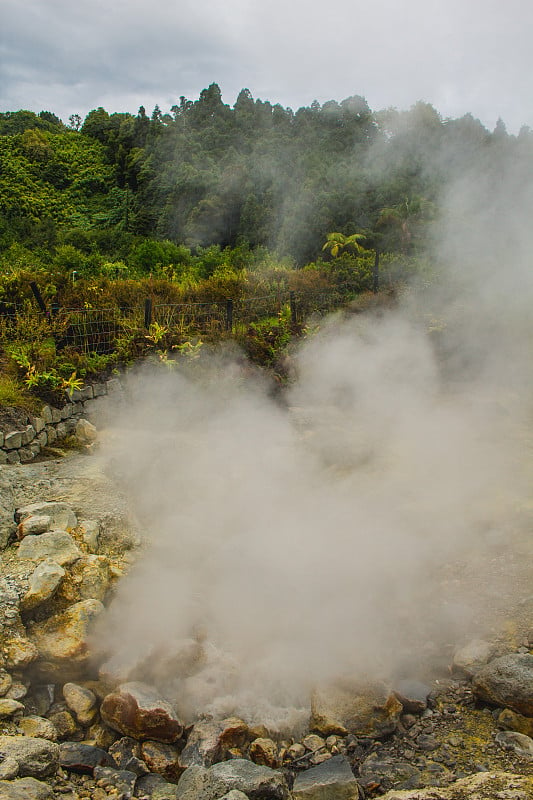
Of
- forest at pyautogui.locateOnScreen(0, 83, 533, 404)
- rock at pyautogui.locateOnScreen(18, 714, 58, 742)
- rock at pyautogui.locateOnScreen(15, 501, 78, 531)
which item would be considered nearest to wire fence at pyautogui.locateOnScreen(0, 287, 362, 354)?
forest at pyautogui.locateOnScreen(0, 83, 533, 404)

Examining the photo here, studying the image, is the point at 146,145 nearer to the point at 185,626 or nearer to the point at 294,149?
the point at 294,149

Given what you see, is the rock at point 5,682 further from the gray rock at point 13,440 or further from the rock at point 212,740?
the gray rock at point 13,440

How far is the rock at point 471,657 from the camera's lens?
2875mm

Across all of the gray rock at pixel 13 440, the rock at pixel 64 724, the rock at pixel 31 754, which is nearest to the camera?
the rock at pixel 31 754

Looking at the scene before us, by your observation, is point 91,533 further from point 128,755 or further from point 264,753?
point 264,753

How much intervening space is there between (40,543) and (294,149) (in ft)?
53.2

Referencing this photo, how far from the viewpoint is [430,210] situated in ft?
28.6

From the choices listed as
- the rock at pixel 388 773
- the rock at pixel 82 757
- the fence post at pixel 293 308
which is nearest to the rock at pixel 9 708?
→ the rock at pixel 82 757

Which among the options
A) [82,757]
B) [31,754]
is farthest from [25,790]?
[82,757]

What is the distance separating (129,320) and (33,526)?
3.57m

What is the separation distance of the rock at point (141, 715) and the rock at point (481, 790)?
1055 millimetres

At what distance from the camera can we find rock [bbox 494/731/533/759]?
232cm

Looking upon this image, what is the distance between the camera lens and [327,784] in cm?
225

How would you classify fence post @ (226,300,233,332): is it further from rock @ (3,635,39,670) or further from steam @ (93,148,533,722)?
rock @ (3,635,39,670)
